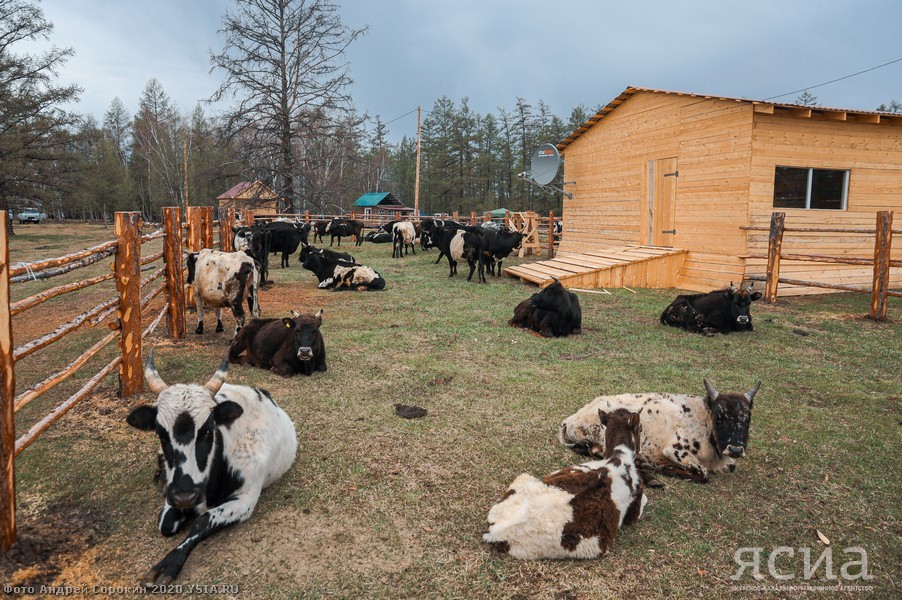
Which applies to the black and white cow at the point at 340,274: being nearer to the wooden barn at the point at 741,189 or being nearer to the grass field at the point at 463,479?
the wooden barn at the point at 741,189

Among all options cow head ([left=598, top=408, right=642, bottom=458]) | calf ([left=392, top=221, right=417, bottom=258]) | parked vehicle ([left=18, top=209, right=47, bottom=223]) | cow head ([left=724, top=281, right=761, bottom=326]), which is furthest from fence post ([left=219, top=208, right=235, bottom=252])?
parked vehicle ([left=18, top=209, right=47, bottom=223])

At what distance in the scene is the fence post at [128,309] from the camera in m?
5.22

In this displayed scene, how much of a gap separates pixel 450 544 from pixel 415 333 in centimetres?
546

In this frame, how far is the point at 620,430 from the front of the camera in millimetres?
3703

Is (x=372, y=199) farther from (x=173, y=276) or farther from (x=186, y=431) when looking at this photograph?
(x=186, y=431)

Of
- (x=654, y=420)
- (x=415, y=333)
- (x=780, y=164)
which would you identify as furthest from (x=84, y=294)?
(x=780, y=164)

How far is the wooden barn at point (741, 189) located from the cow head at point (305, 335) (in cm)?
798

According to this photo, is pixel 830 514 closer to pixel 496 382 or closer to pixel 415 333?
pixel 496 382

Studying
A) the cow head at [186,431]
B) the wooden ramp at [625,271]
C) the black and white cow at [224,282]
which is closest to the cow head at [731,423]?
the cow head at [186,431]

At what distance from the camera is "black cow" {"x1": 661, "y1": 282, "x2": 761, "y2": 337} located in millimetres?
8578

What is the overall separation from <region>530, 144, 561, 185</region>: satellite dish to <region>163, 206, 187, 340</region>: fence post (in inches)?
517

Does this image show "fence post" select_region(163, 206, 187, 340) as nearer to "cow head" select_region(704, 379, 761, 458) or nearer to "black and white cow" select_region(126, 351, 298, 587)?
"black and white cow" select_region(126, 351, 298, 587)

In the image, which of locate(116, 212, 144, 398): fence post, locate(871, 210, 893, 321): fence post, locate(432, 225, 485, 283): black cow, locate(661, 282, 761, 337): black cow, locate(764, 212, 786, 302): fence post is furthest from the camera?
locate(432, 225, 485, 283): black cow

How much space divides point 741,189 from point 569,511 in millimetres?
→ 11394
